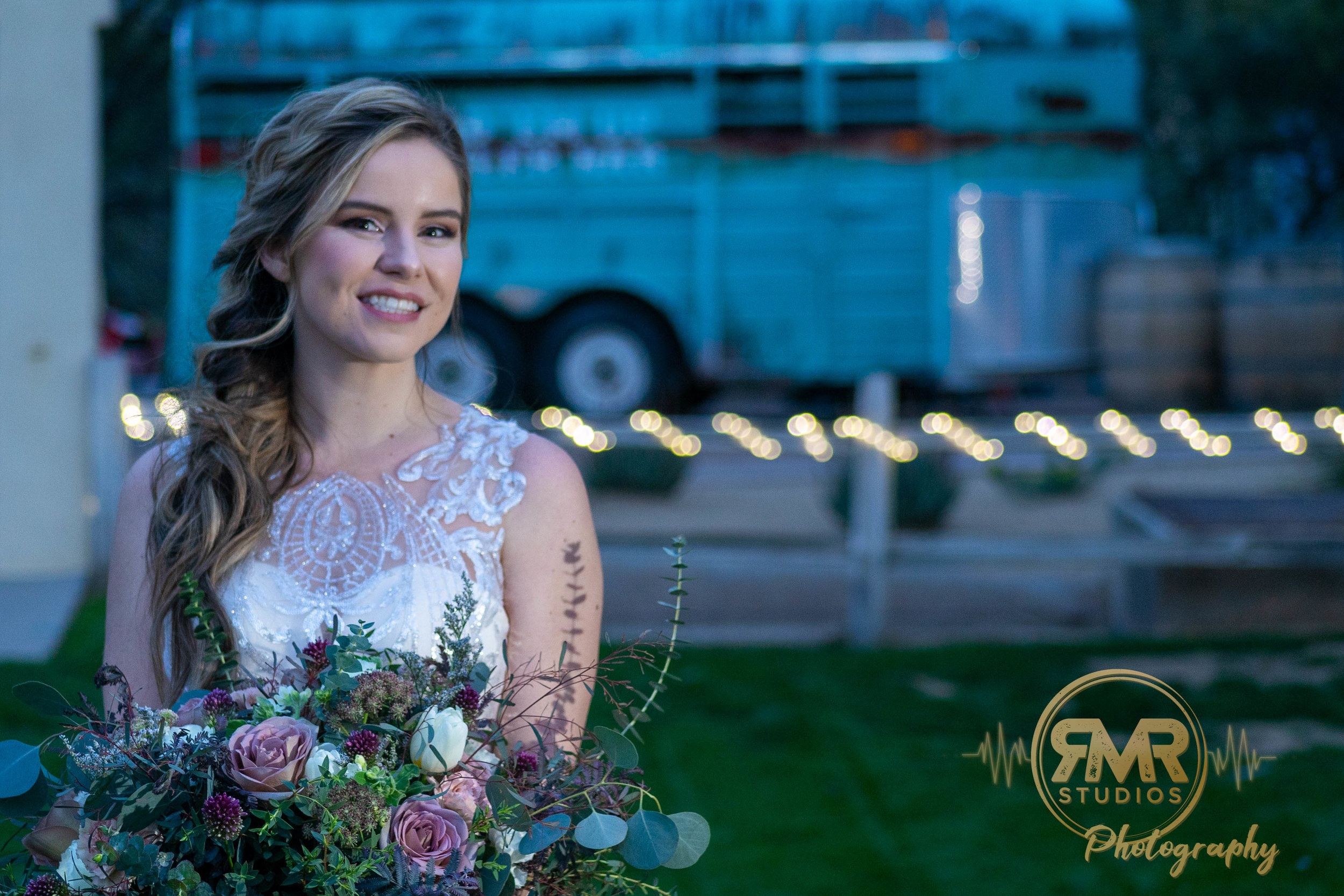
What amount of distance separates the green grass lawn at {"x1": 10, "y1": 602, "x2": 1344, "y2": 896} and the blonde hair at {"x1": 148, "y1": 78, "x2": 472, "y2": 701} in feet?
6.51

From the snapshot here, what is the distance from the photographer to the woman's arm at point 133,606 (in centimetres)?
192

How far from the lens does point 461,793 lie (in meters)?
1.27

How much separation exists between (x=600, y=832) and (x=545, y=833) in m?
0.06

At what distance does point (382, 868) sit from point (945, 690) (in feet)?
14.2

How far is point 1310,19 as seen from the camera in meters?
14.8

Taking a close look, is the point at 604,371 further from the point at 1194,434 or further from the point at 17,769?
the point at 17,769

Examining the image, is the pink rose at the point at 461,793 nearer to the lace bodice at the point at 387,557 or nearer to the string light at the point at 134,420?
the lace bodice at the point at 387,557

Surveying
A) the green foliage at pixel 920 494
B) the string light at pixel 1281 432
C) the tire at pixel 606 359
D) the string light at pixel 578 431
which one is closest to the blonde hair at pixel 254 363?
the string light at pixel 578 431

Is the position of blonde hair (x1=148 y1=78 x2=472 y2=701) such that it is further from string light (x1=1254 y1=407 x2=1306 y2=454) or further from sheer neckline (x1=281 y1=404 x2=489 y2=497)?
string light (x1=1254 y1=407 x2=1306 y2=454)

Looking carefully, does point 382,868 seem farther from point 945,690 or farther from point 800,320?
point 800,320

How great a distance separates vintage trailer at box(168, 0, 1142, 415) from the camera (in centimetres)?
977

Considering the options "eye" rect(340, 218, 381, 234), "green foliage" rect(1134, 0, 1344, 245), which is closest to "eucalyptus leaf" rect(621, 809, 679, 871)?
"eye" rect(340, 218, 381, 234)

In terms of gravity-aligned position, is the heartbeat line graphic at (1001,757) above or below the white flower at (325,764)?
below

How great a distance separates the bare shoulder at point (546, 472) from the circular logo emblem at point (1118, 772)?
166cm
